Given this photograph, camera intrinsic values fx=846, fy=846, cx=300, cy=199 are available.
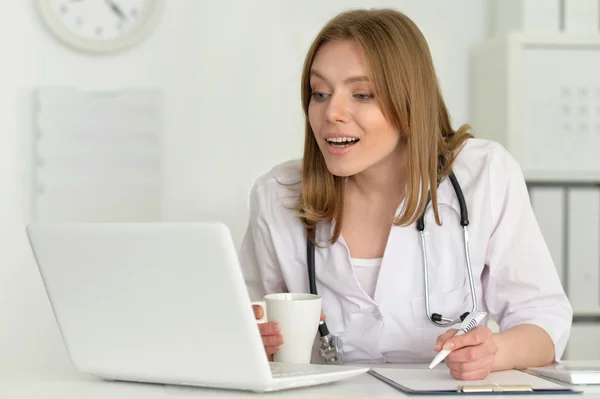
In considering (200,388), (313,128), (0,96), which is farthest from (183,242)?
(0,96)

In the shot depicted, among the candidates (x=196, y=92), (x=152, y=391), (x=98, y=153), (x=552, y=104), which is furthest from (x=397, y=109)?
(x=98, y=153)

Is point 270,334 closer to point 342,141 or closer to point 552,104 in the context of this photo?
point 342,141

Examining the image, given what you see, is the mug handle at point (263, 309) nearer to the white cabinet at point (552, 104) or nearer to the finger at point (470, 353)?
the finger at point (470, 353)

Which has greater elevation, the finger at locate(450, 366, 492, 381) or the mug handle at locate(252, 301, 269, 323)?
the mug handle at locate(252, 301, 269, 323)

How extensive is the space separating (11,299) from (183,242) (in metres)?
1.92

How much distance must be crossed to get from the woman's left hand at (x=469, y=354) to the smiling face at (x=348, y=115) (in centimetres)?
46

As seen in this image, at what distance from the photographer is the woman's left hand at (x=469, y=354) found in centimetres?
114

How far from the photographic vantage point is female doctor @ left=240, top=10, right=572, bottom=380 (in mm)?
1539

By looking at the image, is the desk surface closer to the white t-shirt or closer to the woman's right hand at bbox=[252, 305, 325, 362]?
the woman's right hand at bbox=[252, 305, 325, 362]

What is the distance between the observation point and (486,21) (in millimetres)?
2826

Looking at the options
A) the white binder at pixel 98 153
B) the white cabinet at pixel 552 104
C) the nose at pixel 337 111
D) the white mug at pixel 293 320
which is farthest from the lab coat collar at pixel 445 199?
the white binder at pixel 98 153

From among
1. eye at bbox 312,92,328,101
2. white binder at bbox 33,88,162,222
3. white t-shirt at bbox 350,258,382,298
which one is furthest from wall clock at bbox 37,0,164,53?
white t-shirt at bbox 350,258,382,298

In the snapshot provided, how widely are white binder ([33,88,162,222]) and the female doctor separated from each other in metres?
1.11

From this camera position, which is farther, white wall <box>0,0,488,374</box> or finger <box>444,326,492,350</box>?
white wall <box>0,0,488,374</box>
